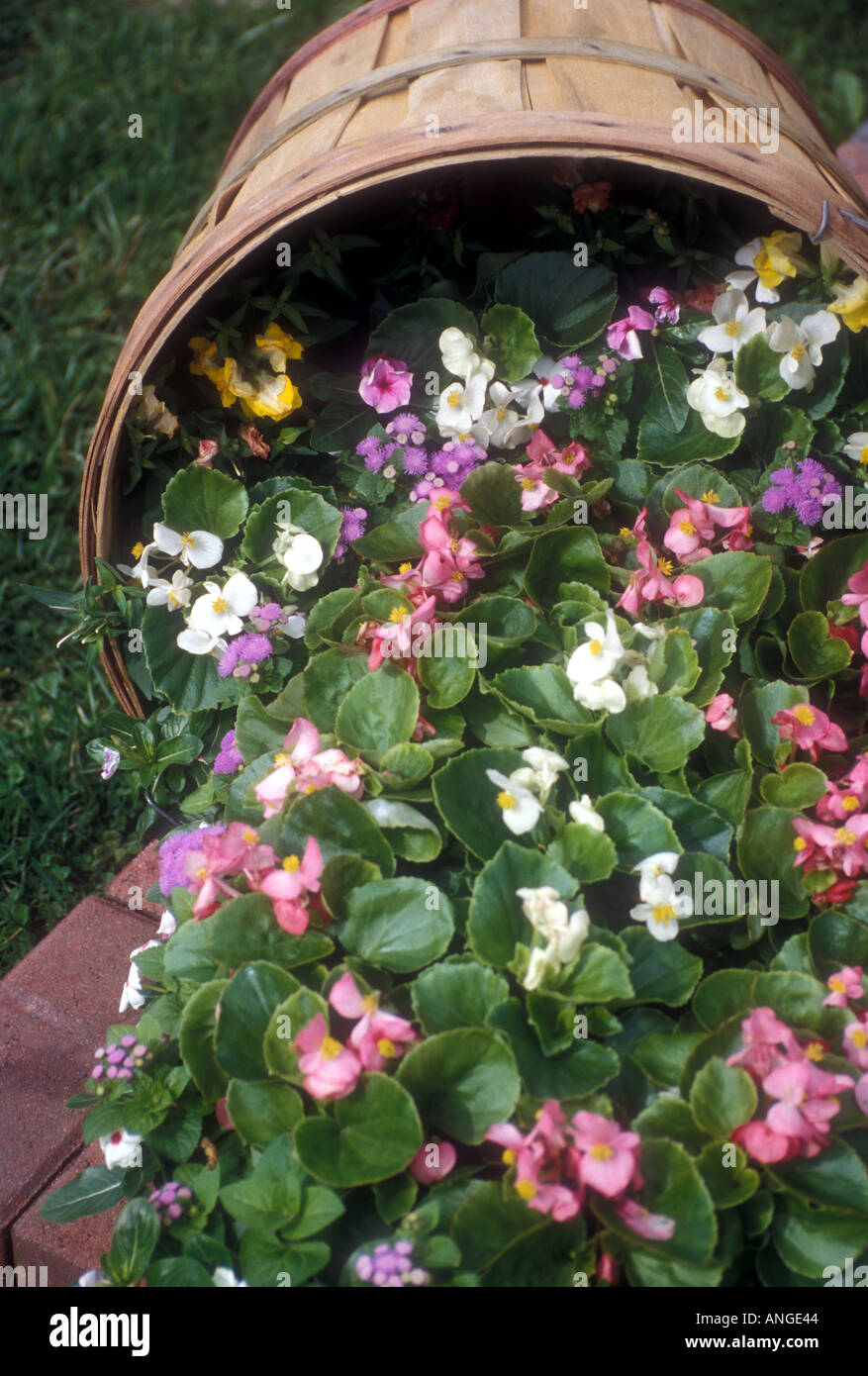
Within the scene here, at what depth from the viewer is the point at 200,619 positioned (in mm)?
1223

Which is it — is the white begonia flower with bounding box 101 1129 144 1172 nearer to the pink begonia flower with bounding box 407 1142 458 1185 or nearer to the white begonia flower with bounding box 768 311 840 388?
the pink begonia flower with bounding box 407 1142 458 1185

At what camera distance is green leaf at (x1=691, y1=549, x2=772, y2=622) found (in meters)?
1.13

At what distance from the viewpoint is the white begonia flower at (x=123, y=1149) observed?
0.92m

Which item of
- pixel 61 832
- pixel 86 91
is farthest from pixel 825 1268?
pixel 86 91

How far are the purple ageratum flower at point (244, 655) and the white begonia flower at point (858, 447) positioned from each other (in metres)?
0.68

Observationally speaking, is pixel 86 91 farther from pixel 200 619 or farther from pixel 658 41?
pixel 200 619

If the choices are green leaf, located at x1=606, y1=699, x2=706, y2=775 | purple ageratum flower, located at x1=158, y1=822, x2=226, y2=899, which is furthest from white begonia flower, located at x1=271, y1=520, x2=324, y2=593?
green leaf, located at x1=606, y1=699, x2=706, y2=775

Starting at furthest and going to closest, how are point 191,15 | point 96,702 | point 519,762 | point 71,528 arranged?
point 191,15
point 71,528
point 96,702
point 519,762

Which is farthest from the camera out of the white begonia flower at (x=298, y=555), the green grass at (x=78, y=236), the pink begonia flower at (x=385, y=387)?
the green grass at (x=78, y=236)

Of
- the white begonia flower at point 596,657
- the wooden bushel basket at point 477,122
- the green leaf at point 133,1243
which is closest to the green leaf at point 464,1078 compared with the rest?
the green leaf at point 133,1243

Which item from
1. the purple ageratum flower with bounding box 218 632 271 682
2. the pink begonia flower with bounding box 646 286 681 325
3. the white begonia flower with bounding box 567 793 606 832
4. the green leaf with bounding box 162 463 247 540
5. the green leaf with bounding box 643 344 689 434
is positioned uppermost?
the pink begonia flower with bounding box 646 286 681 325

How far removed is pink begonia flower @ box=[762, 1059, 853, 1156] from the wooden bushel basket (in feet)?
2.36

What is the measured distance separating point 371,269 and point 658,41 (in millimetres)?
415

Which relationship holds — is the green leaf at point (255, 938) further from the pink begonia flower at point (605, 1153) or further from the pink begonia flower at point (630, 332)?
the pink begonia flower at point (630, 332)
